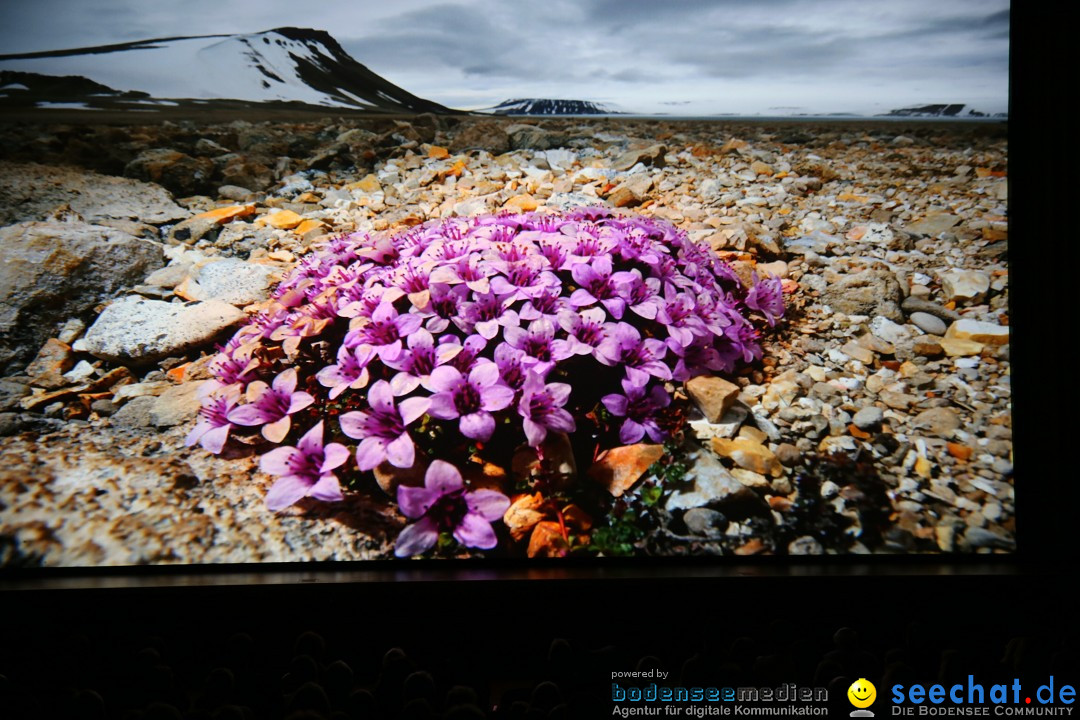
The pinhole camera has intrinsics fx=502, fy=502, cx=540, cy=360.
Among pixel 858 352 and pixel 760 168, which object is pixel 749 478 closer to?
pixel 858 352

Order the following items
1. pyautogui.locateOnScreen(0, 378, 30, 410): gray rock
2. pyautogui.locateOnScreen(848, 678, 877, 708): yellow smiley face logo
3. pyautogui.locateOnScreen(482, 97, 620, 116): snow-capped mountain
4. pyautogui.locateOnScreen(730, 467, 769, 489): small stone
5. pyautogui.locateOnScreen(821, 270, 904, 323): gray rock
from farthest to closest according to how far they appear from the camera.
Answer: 1. pyautogui.locateOnScreen(482, 97, 620, 116): snow-capped mountain
2. pyautogui.locateOnScreen(821, 270, 904, 323): gray rock
3. pyautogui.locateOnScreen(0, 378, 30, 410): gray rock
4. pyautogui.locateOnScreen(730, 467, 769, 489): small stone
5. pyautogui.locateOnScreen(848, 678, 877, 708): yellow smiley face logo

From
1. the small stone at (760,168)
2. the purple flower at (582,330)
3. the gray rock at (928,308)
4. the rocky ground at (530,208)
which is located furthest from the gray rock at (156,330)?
the gray rock at (928,308)

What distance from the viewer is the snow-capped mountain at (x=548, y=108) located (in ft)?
4.91

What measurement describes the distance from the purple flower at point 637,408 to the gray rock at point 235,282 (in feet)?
3.14

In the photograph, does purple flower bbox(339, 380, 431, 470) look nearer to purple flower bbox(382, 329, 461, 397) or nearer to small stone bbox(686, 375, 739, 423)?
purple flower bbox(382, 329, 461, 397)

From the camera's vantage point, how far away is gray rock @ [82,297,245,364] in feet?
4.25

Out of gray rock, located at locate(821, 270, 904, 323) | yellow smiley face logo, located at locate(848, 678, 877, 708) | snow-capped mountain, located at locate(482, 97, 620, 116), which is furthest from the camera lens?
snow-capped mountain, located at locate(482, 97, 620, 116)

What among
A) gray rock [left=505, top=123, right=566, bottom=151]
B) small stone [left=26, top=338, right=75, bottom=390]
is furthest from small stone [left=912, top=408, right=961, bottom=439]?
small stone [left=26, top=338, right=75, bottom=390]

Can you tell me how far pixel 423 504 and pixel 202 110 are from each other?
1341 millimetres

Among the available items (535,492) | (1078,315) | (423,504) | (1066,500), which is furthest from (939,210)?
(423,504)

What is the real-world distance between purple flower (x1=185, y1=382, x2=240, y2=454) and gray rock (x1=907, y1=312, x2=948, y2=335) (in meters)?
1.74

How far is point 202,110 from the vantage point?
1477mm

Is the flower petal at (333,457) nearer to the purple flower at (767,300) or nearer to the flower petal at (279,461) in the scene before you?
the flower petal at (279,461)

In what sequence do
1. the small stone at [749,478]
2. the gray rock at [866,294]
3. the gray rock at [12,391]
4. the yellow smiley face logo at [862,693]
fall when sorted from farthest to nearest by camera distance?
the gray rock at [866,294] < the gray rock at [12,391] < the small stone at [749,478] < the yellow smiley face logo at [862,693]
